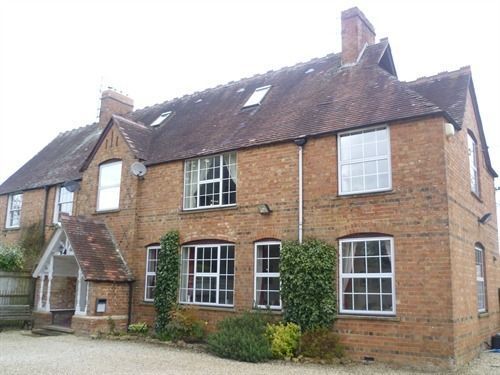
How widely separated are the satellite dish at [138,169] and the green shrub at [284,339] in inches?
325

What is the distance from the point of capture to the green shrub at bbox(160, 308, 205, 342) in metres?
14.7

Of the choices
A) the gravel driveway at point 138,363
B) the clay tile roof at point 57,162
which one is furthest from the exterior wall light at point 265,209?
the clay tile roof at point 57,162

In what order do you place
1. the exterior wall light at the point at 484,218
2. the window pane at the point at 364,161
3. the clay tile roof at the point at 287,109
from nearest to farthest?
1. the window pane at the point at 364,161
2. the clay tile roof at the point at 287,109
3. the exterior wall light at the point at 484,218

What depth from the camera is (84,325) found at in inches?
633

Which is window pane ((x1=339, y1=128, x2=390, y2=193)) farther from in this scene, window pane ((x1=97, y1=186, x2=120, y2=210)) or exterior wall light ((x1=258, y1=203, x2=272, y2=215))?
window pane ((x1=97, y1=186, x2=120, y2=210))

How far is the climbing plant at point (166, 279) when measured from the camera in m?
15.9

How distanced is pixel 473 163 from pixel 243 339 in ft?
30.8

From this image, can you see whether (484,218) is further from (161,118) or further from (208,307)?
(161,118)

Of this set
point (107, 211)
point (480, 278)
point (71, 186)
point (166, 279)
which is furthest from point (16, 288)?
point (480, 278)

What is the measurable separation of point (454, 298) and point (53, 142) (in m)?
24.9

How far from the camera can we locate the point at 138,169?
59.1 feet

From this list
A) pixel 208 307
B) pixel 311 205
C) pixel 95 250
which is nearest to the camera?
pixel 311 205

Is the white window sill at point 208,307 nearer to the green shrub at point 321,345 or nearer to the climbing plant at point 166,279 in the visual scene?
the climbing plant at point 166,279

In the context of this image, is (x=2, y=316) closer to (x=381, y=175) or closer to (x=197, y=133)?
(x=197, y=133)
